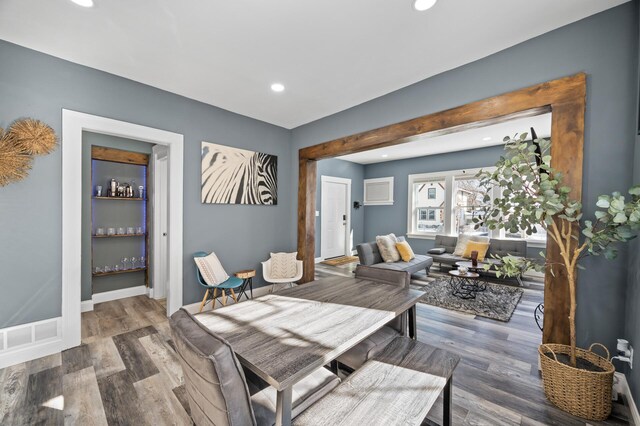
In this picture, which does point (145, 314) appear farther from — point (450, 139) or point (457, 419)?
point (450, 139)

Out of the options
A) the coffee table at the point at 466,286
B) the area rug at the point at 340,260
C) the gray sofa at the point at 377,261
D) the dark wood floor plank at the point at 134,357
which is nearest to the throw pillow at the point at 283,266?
the gray sofa at the point at 377,261

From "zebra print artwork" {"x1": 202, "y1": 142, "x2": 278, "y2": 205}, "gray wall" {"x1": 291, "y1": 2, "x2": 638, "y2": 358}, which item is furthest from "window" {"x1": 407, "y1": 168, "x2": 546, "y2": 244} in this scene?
"zebra print artwork" {"x1": 202, "y1": 142, "x2": 278, "y2": 205}

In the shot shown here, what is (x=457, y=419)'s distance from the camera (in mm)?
1670

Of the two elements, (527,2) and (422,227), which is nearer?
(527,2)

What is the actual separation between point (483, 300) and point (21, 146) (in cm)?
554

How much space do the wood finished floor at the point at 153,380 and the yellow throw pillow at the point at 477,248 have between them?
7.19 ft

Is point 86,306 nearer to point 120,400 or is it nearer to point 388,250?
point 120,400

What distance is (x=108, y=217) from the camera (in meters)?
3.79

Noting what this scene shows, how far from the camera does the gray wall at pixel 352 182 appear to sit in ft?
21.9

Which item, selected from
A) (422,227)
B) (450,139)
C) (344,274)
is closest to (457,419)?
(344,274)

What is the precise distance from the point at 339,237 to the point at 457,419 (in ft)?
18.5

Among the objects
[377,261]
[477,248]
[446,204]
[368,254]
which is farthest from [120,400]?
[446,204]

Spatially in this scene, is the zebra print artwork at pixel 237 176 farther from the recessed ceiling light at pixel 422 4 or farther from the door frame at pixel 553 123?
the recessed ceiling light at pixel 422 4

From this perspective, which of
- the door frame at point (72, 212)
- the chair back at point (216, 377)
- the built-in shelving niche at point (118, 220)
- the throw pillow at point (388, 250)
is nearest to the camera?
the chair back at point (216, 377)
